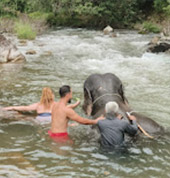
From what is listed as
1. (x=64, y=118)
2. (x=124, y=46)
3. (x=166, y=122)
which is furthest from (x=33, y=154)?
(x=124, y=46)

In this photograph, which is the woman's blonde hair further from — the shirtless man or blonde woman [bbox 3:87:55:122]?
the shirtless man

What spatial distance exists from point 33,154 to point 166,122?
11.3 feet

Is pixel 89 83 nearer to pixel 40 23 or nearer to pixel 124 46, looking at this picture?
pixel 124 46

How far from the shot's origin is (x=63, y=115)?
699 cm

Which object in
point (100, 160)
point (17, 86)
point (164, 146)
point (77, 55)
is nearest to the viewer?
point (100, 160)

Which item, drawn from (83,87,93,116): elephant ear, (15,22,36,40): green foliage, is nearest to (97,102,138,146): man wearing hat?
(83,87,93,116): elephant ear

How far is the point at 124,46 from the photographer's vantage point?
21.2m

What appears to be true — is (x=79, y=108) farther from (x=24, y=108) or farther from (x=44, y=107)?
(x=24, y=108)

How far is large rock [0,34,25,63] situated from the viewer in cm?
1623

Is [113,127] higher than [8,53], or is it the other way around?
[8,53]

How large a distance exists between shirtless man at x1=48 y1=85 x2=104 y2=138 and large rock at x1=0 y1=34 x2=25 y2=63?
963cm

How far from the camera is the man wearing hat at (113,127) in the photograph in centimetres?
635

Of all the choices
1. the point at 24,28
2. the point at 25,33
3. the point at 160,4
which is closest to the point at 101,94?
the point at 25,33

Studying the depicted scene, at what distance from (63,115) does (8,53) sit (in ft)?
33.5
